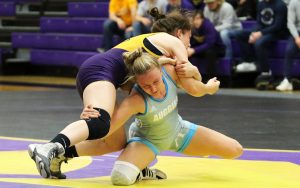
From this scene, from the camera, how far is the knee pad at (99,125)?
14.9 ft

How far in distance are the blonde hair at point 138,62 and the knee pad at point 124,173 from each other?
1.63 ft

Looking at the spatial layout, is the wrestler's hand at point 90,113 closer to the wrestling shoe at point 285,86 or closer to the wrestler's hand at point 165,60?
the wrestler's hand at point 165,60

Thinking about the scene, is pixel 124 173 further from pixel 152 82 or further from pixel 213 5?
pixel 213 5

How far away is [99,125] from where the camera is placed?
14.9 ft

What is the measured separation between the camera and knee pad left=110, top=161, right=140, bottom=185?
458cm

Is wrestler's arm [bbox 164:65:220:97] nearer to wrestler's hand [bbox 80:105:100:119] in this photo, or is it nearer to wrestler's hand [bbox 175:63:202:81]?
wrestler's hand [bbox 175:63:202:81]

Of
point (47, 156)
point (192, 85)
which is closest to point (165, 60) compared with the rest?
point (192, 85)

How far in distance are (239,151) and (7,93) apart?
21.1ft

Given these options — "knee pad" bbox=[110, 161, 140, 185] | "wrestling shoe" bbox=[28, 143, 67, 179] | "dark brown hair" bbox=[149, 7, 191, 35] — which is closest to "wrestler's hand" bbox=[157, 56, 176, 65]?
"dark brown hair" bbox=[149, 7, 191, 35]

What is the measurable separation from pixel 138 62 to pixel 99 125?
1.40 ft

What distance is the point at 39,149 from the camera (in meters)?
4.48

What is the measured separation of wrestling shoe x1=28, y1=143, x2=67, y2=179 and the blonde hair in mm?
597

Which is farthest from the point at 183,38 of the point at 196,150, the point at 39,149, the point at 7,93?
the point at 7,93

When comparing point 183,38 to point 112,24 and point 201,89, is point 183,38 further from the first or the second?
point 112,24
